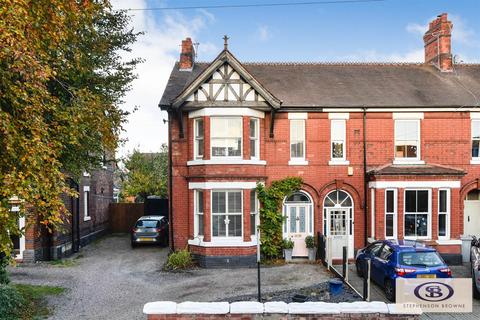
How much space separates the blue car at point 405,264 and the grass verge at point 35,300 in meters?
9.07

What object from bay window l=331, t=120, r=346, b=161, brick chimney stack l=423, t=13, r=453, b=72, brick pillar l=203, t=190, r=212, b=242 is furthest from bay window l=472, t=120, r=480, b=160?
brick pillar l=203, t=190, r=212, b=242

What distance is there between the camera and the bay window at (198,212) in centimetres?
1816

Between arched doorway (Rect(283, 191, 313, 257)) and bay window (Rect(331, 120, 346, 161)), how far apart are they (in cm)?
223

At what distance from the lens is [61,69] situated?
11695mm

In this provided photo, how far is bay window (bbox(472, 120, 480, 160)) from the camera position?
62.9ft

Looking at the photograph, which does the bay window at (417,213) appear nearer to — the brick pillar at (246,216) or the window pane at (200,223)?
the brick pillar at (246,216)

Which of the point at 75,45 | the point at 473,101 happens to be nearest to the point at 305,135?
the point at 473,101

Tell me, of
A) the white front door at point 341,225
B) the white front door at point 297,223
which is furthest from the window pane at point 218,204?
the white front door at point 341,225

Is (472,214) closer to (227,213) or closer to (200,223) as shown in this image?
(227,213)

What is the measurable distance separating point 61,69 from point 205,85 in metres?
6.87

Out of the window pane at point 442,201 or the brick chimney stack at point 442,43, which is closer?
the window pane at point 442,201

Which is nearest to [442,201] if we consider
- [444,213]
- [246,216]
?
[444,213]

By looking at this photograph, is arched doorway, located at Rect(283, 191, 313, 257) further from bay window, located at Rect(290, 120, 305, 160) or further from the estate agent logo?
the estate agent logo

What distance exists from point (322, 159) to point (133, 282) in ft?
30.5
